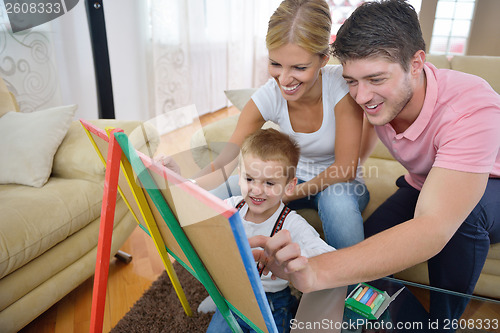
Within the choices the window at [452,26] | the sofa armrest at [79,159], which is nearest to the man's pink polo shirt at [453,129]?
the sofa armrest at [79,159]

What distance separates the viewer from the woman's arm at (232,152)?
1155 millimetres

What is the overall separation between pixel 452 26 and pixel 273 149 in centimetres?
379

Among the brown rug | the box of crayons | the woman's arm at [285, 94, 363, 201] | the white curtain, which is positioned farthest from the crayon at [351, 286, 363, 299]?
the white curtain

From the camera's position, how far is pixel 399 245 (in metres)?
0.73

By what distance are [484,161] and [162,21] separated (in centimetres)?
299

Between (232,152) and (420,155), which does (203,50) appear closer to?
(232,152)

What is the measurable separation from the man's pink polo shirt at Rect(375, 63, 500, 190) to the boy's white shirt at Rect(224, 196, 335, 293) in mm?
348

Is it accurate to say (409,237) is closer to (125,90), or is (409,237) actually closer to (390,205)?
(390,205)

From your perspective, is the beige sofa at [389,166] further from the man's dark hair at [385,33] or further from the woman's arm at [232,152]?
the man's dark hair at [385,33]

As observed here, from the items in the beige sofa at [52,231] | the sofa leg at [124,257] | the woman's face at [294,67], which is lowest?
the sofa leg at [124,257]

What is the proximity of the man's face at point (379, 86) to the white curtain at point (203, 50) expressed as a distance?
2588 mm

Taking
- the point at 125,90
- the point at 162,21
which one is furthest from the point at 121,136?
the point at 162,21

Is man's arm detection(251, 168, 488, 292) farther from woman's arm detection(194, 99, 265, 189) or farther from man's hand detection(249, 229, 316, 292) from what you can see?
woman's arm detection(194, 99, 265, 189)

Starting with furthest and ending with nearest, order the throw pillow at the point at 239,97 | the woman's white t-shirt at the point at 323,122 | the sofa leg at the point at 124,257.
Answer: the throw pillow at the point at 239,97
the sofa leg at the point at 124,257
the woman's white t-shirt at the point at 323,122
